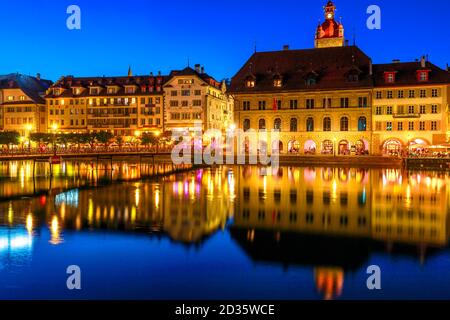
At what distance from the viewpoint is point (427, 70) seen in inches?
2265

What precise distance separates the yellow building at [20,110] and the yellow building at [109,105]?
173cm

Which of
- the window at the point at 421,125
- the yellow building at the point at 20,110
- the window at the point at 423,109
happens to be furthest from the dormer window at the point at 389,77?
the yellow building at the point at 20,110

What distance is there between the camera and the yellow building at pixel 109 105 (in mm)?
78250

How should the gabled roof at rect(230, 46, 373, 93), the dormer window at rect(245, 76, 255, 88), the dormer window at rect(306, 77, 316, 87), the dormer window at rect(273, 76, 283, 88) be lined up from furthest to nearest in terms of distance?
the dormer window at rect(245, 76, 255, 88) < the dormer window at rect(273, 76, 283, 88) < the dormer window at rect(306, 77, 316, 87) < the gabled roof at rect(230, 46, 373, 93)

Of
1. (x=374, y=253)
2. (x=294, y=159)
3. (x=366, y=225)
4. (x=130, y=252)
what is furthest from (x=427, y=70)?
(x=130, y=252)

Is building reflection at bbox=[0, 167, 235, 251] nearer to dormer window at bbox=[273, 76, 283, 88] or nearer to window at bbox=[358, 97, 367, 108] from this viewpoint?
window at bbox=[358, 97, 367, 108]

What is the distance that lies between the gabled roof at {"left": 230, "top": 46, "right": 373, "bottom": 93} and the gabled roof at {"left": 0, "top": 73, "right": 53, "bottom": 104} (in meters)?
37.2

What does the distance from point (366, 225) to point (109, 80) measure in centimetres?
6738

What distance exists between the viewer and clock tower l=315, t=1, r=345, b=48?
8275 centimetres

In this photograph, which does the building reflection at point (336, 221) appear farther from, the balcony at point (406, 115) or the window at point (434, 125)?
the balcony at point (406, 115)

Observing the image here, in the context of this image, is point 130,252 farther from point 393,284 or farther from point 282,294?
point 393,284

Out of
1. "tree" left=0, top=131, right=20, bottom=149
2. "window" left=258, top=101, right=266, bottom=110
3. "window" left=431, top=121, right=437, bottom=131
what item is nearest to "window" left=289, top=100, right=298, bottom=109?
"window" left=258, top=101, right=266, bottom=110

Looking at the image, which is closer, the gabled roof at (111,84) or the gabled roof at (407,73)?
the gabled roof at (407,73)

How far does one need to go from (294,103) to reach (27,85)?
161 feet
